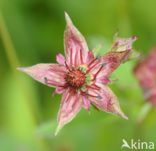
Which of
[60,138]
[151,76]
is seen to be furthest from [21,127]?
[151,76]

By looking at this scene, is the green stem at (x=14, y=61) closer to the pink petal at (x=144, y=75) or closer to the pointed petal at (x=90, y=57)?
the pink petal at (x=144, y=75)

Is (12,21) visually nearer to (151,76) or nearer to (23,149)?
(23,149)

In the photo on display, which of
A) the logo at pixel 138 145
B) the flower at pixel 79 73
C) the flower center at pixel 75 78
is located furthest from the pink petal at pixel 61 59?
the logo at pixel 138 145

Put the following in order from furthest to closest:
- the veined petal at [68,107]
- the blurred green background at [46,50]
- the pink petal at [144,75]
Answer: the blurred green background at [46,50] < the pink petal at [144,75] < the veined petal at [68,107]

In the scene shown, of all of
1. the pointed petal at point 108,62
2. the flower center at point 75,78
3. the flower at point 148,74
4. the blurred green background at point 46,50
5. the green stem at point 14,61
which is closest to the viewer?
the pointed petal at point 108,62

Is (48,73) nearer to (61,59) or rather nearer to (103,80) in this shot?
(61,59)

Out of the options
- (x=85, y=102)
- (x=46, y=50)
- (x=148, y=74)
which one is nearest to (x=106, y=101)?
(x=85, y=102)

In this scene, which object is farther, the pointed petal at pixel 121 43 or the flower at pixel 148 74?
the flower at pixel 148 74
